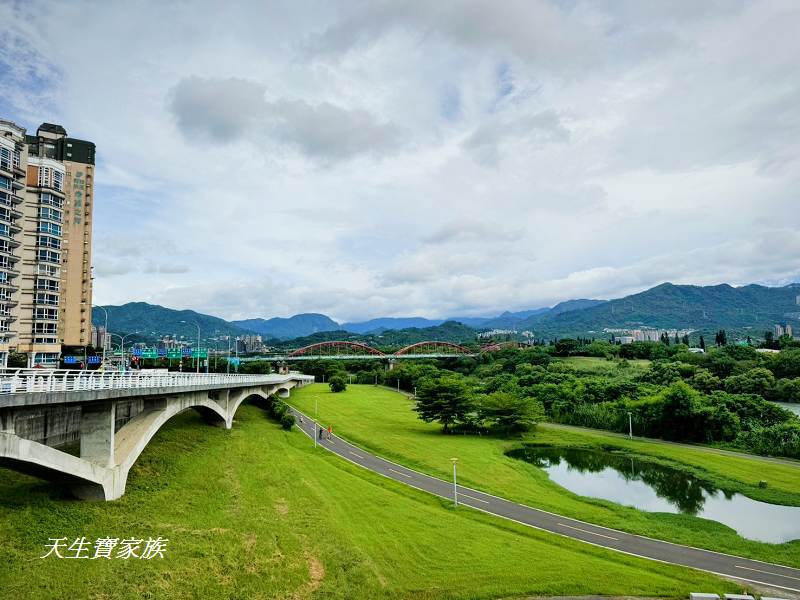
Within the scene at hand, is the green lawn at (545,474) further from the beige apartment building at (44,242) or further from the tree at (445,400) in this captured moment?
the beige apartment building at (44,242)

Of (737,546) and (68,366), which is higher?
(68,366)

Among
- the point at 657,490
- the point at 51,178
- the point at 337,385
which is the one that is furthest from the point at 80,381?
the point at 337,385

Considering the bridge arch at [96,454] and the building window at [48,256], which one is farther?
the building window at [48,256]

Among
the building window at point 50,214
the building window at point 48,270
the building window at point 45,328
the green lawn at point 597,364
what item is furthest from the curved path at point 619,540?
the green lawn at point 597,364

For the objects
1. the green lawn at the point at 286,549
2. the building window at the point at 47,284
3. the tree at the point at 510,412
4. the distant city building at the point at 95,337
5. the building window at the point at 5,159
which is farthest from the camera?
the distant city building at the point at 95,337

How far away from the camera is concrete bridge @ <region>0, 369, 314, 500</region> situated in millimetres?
20031

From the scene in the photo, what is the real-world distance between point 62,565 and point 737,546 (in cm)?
3523

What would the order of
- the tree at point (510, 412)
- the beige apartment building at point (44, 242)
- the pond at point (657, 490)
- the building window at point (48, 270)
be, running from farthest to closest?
1. the tree at point (510, 412)
2. the building window at point (48, 270)
3. the beige apartment building at point (44, 242)
4. the pond at point (657, 490)

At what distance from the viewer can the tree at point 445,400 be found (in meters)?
68.1

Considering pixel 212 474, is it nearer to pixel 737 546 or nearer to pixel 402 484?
pixel 402 484

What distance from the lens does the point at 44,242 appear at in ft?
229

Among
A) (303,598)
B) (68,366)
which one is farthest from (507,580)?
(68,366)

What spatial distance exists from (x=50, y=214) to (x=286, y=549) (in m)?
68.0

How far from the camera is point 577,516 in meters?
33.8
